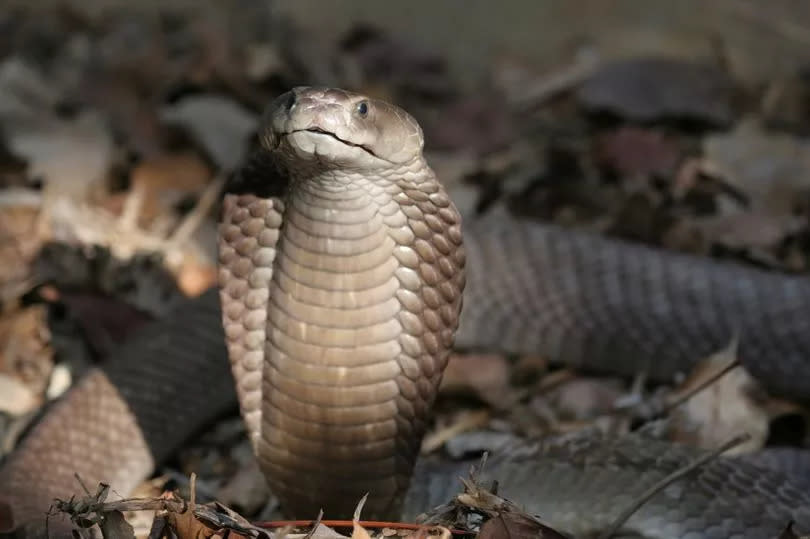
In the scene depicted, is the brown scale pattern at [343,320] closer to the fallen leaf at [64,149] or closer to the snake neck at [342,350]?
the snake neck at [342,350]

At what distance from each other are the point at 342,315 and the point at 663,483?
3.28ft

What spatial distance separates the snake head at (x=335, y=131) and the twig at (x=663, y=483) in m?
1.16

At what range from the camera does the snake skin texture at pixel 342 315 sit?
10.9ft

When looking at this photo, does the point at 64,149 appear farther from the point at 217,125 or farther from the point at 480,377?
the point at 480,377

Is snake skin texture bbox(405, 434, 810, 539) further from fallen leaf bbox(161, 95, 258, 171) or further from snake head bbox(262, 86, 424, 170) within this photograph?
fallen leaf bbox(161, 95, 258, 171)

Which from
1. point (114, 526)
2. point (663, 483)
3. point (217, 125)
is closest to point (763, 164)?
point (217, 125)

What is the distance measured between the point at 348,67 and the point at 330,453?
14.5 ft

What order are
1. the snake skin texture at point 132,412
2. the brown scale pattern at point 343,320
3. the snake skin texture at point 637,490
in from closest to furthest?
the brown scale pattern at point 343,320 < the snake skin texture at point 637,490 < the snake skin texture at point 132,412

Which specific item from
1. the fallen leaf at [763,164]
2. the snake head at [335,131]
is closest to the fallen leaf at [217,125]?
the fallen leaf at [763,164]

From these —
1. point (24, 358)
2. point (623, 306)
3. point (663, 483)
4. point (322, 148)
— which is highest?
point (322, 148)

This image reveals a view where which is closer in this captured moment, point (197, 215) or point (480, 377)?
point (480, 377)

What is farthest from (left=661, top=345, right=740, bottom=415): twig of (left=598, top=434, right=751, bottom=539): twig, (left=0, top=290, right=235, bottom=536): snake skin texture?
(left=0, top=290, right=235, bottom=536): snake skin texture

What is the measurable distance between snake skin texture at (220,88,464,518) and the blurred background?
129cm

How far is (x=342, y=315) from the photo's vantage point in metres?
3.43
